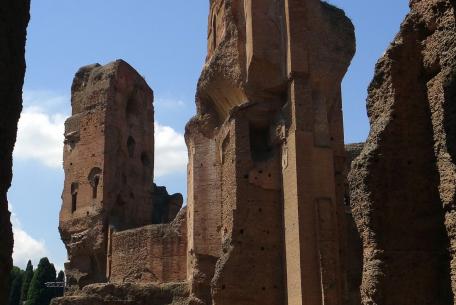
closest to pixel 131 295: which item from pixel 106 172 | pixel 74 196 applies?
pixel 106 172

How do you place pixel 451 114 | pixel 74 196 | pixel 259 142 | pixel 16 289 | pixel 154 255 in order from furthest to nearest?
pixel 16 289
pixel 74 196
pixel 154 255
pixel 259 142
pixel 451 114

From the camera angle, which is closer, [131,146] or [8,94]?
[8,94]

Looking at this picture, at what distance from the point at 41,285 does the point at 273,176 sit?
75.5 ft

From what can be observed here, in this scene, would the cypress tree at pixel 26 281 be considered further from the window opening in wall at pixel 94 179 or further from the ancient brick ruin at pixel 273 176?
the window opening in wall at pixel 94 179


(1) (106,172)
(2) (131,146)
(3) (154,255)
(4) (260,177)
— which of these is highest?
(2) (131,146)

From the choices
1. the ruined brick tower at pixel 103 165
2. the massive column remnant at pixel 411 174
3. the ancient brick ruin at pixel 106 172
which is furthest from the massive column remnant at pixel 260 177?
the massive column remnant at pixel 411 174

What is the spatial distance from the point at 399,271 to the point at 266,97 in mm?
11597

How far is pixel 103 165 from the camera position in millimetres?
26219

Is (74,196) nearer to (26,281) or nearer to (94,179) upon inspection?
(94,179)

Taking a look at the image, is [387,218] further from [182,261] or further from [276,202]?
[182,261]

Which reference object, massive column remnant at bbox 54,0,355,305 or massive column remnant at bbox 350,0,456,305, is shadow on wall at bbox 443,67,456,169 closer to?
massive column remnant at bbox 350,0,456,305

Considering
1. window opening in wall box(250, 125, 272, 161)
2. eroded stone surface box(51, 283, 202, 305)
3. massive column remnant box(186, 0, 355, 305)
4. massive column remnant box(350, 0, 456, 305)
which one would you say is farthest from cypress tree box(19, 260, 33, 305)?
massive column remnant box(350, 0, 456, 305)

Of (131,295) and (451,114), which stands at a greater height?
(451,114)

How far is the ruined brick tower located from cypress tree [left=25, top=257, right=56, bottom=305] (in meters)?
11.7
